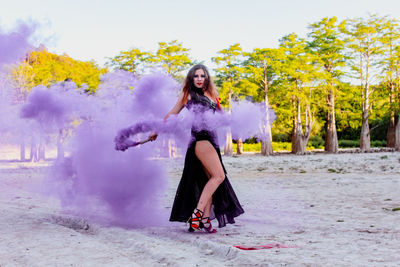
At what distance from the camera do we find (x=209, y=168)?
5410 millimetres

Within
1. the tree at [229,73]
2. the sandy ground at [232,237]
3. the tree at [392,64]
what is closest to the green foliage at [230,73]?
the tree at [229,73]

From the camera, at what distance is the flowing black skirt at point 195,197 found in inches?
220

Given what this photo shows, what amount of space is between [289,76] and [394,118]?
1292 cm

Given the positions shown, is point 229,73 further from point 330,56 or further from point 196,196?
point 196,196

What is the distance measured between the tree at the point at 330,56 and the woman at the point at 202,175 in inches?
1196

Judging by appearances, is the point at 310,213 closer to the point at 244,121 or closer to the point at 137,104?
the point at 244,121

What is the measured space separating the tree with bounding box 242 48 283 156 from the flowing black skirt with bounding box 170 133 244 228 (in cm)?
2802

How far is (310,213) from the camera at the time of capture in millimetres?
7008

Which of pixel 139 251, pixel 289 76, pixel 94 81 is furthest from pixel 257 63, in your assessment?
pixel 139 251

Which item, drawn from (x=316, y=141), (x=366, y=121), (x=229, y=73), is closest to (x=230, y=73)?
(x=229, y=73)

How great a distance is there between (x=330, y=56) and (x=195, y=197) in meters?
31.8

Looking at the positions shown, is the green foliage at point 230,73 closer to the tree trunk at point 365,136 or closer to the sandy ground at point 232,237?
the tree trunk at point 365,136

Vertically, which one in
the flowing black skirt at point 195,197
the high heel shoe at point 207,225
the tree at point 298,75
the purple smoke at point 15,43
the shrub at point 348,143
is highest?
the tree at point 298,75

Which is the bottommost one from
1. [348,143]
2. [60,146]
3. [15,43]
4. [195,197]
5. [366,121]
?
[195,197]
